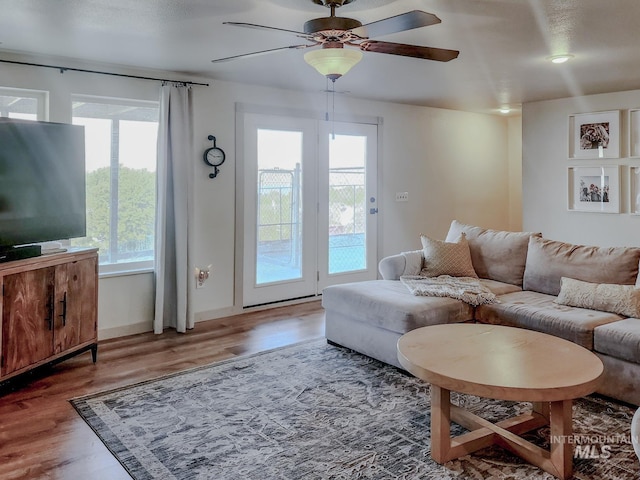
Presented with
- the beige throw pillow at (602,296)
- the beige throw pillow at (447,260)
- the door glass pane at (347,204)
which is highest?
the door glass pane at (347,204)

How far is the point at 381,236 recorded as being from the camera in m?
6.26

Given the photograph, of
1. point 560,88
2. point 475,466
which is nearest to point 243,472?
point 475,466


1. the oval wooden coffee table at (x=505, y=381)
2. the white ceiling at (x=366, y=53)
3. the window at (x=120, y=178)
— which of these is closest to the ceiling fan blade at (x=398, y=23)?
the white ceiling at (x=366, y=53)

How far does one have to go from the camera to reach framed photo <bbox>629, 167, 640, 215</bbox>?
5.46 metres

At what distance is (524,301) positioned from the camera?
11.9ft

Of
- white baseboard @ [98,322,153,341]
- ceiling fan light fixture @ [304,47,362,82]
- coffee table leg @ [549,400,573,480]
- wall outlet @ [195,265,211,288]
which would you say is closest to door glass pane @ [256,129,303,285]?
wall outlet @ [195,265,211,288]

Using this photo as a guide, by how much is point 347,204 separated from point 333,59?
10.9 ft

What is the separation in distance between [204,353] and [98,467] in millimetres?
1650

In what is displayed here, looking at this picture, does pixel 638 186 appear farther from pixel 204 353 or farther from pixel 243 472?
pixel 243 472

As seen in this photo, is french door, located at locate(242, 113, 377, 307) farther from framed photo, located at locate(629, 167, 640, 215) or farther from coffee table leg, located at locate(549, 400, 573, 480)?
coffee table leg, located at locate(549, 400, 573, 480)

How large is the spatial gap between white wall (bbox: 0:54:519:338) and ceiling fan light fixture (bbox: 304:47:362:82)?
221cm

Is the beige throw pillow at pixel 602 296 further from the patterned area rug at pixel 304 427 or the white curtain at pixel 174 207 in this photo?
the white curtain at pixel 174 207

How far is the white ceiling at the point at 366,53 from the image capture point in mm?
2857

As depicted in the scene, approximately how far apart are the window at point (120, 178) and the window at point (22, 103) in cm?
25
